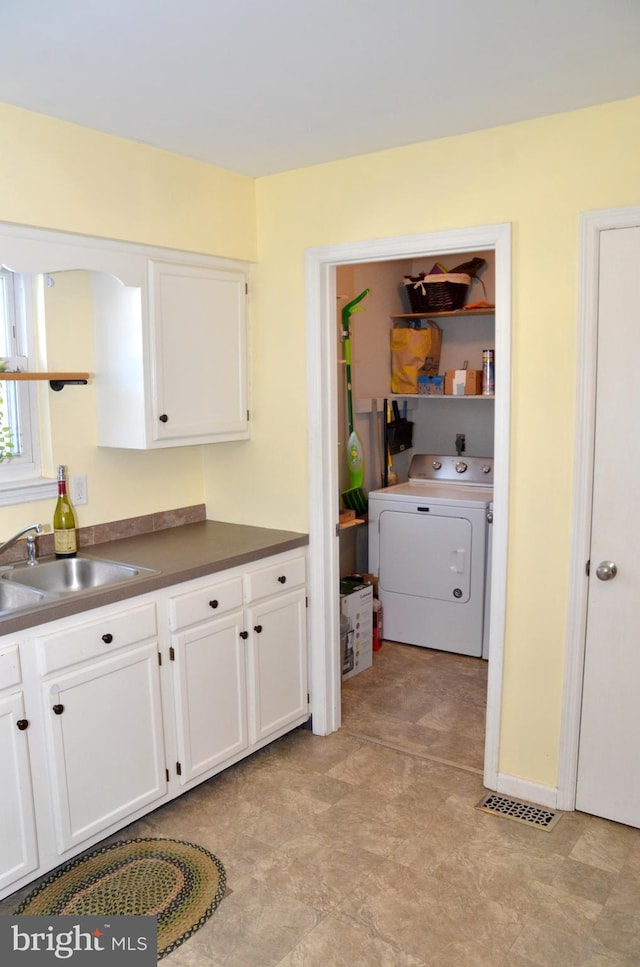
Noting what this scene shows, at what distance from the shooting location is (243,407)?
331 centimetres

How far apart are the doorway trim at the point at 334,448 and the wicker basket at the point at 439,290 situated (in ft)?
5.23

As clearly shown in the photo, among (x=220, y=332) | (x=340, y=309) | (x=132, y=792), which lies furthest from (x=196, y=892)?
(x=340, y=309)

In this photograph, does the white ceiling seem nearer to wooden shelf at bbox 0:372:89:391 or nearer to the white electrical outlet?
wooden shelf at bbox 0:372:89:391

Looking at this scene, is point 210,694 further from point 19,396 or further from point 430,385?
point 430,385

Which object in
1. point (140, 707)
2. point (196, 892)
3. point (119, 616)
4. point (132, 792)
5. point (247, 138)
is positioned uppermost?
point (247, 138)

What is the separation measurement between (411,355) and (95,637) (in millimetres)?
2992

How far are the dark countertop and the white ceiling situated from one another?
149cm

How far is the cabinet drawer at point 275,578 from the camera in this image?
301 cm

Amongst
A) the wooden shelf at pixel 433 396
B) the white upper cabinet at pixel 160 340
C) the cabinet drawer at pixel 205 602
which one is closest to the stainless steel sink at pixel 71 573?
the cabinet drawer at pixel 205 602

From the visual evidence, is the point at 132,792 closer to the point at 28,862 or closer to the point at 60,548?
the point at 28,862

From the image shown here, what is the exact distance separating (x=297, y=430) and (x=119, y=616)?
1133mm

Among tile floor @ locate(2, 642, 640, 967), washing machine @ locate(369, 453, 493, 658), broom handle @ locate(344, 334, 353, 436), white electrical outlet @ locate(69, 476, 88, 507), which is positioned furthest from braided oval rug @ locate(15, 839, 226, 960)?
broom handle @ locate(344, 334, 353, 436)

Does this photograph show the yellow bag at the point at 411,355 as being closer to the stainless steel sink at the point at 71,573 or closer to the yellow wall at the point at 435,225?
the yellow wall at the point at 435,225

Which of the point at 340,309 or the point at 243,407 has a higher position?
the point at 340,309
